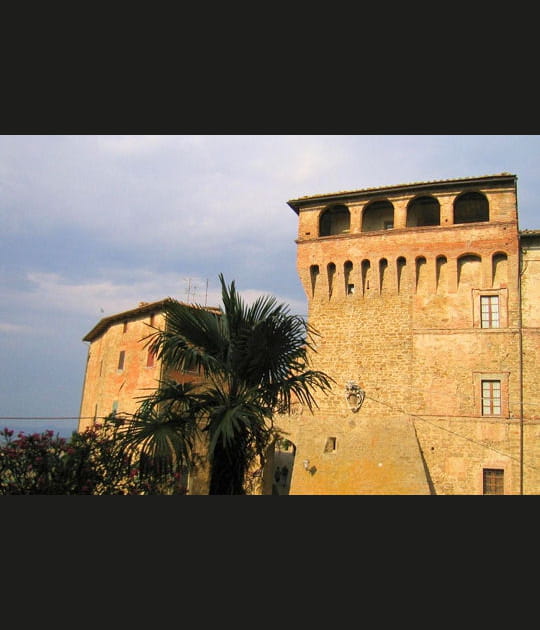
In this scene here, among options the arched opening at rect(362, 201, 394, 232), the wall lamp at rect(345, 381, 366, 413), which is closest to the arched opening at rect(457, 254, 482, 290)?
the arched opening at rect(362, 201, 394, 232)

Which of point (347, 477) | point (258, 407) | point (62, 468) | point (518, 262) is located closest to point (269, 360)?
point (258, 407)

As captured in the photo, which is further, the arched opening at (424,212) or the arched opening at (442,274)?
the arched opening at (424,212)

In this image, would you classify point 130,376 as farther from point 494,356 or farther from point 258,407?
point 258,407

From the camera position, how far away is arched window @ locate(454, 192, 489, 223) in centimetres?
2238

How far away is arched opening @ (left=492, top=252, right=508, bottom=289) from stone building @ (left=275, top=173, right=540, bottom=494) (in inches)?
1.3

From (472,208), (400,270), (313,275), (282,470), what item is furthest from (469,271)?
(282,470)

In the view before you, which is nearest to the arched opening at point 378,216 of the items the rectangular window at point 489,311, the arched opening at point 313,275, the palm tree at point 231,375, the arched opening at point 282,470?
the arched opening at point 313,275

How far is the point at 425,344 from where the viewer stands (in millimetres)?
21141

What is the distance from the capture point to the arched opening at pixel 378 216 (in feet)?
76.2

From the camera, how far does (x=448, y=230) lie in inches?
848

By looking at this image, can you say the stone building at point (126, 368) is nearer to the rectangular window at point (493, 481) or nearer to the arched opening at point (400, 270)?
the arched opening at point (400, 270)

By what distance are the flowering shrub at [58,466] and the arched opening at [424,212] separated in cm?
1527

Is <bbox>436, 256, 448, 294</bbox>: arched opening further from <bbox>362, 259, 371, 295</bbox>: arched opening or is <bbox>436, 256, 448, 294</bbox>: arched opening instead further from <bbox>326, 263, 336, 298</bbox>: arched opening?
<bbox>326, 263, 336, 298</bbox>: arched opening

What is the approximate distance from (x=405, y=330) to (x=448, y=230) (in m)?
3.85
